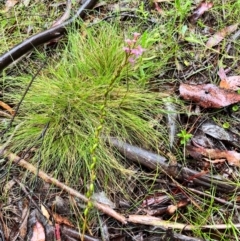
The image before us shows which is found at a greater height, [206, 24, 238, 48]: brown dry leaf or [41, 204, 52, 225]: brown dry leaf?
[206, 24, 238, 48]: brown dry leaf

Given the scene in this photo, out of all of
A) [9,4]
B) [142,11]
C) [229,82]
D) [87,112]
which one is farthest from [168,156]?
[9,4]

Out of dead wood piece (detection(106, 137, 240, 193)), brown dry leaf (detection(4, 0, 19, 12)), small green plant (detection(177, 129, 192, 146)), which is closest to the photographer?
dead wood piece (detection(106, 137, 240, 193))

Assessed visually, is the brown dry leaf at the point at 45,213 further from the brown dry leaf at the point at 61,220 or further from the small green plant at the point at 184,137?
the small green plant at the point at 184,137

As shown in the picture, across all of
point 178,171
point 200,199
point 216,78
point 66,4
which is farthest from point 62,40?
point 200,199

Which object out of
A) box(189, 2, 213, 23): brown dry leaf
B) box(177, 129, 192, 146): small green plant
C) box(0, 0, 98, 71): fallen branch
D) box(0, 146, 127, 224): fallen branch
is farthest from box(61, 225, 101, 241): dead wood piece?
box(189, 2, 213, 23): brown dry leaf

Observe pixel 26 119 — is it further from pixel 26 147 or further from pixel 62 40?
pixel 62 40

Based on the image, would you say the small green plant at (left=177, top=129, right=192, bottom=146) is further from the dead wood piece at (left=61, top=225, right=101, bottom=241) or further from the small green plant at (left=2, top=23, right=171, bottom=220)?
the dead wood piece at (left=61, top=225, right=101, bottom=241)
